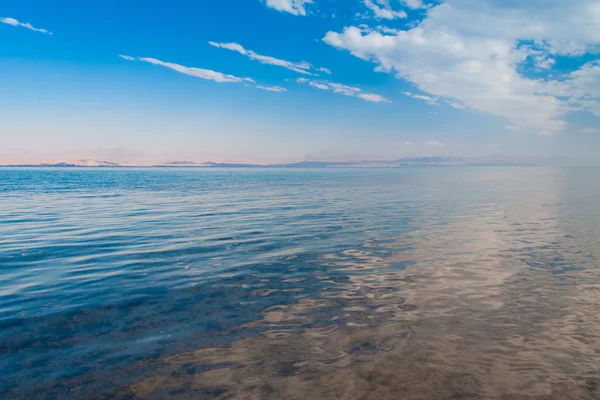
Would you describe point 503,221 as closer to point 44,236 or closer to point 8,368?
point 8,368

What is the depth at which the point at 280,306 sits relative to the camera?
1239 centimetres

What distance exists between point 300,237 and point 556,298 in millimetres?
14897

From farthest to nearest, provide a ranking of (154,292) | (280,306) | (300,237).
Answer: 1. (300,237)
2. (154,292)
3. (280,306)

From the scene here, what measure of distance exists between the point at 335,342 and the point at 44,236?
81.6 ft

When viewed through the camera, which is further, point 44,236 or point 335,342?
point 44,236

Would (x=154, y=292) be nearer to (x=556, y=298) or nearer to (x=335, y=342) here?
(x=335, y=342)

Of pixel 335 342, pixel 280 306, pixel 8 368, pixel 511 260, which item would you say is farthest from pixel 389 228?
pixel 8 368

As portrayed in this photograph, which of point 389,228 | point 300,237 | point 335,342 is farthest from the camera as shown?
point 389,228

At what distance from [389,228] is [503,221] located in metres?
11.1

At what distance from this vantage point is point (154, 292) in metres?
13.9

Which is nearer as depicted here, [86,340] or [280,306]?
[86,340]

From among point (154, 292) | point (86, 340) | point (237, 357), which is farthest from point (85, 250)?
point (237, 357)

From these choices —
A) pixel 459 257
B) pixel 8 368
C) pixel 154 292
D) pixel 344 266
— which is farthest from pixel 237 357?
pixel 459 257

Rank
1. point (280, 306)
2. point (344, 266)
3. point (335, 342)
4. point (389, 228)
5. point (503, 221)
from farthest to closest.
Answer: point (503, 221) → point (389, 228) → point (344, 266) → point (280, 306) → point (335, 342)
